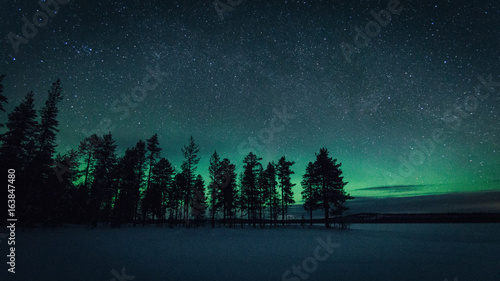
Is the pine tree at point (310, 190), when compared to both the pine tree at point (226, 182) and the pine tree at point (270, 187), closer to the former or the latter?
the pine tree at point (270, 187)

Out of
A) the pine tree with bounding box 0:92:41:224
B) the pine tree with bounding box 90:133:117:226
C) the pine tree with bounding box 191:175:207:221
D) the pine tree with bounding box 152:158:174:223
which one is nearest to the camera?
the pine tree with bounding box 0:92:41:224

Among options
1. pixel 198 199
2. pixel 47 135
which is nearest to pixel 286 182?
pixel 198 199

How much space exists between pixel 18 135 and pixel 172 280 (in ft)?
88.9

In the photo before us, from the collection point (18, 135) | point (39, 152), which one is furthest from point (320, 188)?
point (18, 135)

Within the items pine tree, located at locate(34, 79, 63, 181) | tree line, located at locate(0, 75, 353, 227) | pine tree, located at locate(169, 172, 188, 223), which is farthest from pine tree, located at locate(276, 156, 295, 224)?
pine tree, located at locate(34, 79, 63, 181)

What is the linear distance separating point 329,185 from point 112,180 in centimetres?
3410

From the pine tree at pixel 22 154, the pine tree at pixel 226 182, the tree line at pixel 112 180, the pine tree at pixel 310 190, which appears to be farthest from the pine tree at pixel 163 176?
the pine tree at pixel 310 190

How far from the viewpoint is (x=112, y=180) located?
30.6 metres

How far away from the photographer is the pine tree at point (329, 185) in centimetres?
3294

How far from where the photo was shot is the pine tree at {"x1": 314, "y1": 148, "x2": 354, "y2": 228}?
32.9 meters

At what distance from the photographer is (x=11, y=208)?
1927 cm

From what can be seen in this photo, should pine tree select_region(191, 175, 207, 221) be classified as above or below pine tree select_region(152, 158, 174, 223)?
below

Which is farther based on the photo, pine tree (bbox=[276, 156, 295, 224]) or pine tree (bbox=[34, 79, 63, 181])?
pine tree (bbox=[276, 156, 295, 224])

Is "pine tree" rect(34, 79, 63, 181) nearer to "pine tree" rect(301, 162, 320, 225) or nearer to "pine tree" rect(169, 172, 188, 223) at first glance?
"pine tree" rect(169, 172, 188, 223)
